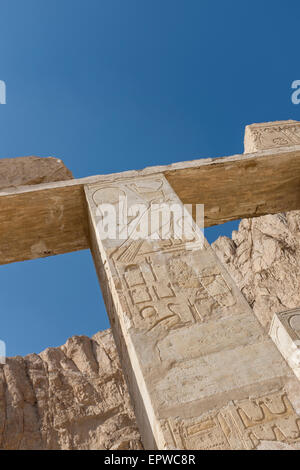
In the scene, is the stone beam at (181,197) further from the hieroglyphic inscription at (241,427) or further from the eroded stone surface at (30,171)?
the hieroglyphic inscription at (241,427)

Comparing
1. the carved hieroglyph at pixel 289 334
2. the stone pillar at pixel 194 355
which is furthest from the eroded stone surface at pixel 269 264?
the stone pillar at pixel 194 355

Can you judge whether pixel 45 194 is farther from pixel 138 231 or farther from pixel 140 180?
pixel 138 231

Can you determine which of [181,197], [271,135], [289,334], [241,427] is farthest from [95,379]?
[241,427]

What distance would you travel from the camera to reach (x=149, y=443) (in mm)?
2320

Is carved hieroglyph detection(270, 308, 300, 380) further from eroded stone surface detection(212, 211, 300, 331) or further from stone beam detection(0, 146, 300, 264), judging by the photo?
eroded stone surface detection(212, 211, 300, 331)

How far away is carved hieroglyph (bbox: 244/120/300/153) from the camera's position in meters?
6.19

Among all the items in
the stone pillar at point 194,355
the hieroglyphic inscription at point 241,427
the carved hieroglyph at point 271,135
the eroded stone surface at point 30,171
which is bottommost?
the hieroglyphic inscription at point 241,427

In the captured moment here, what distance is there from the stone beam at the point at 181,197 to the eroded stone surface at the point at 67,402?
9448 mm

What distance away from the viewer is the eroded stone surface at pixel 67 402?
1203 cm

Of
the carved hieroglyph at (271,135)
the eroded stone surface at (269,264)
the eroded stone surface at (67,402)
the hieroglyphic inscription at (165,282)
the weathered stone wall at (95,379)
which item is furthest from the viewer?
the eroded stone surface at (67,402)

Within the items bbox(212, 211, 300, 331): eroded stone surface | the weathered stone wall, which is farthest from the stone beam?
the weathered stone wall

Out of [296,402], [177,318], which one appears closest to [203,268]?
[177,318]

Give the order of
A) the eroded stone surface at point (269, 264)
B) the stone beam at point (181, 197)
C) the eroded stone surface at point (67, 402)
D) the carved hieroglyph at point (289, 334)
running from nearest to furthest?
the stone beam at point (181, 197) < the carved hieroglyph at point (289, 334) < the eroded stone surface at point (269, 264) < the eroded stone surface at point (67, 402)

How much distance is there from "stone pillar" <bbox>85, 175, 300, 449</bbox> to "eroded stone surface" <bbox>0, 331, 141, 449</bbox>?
412 inches
